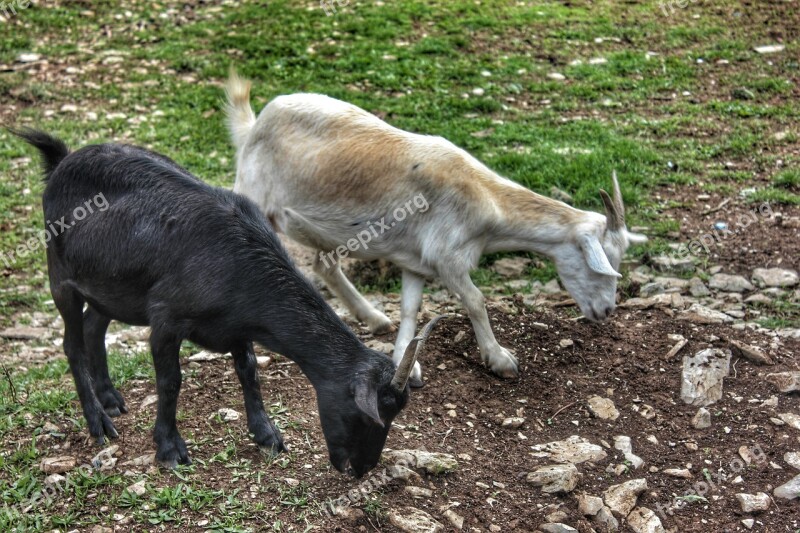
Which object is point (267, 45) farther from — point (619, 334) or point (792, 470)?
point (792, 470)

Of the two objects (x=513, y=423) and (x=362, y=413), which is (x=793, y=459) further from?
(x=362, y=413)

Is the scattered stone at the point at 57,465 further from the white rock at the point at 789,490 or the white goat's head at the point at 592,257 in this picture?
the white rock at the point at 789,490

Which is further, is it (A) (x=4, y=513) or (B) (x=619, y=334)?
(B) (x=619, y=334)

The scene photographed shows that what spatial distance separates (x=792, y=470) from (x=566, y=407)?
4.70 ft

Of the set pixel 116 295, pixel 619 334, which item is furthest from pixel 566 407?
pixel 116 295

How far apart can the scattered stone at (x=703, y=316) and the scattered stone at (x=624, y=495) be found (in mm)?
2033

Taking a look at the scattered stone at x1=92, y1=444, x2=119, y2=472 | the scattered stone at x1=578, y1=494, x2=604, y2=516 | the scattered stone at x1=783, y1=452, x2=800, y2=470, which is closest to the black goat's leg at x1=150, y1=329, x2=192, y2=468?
the scattered stone at x1=92, y1=444, x2=119, y2=472

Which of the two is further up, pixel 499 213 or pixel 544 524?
pixel 499 213

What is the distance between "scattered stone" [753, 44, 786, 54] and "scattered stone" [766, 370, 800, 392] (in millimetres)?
7370

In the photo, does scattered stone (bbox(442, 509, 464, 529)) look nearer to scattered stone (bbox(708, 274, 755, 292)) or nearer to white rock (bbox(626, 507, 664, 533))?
white rock (bbox(626, 507, 664, 533))

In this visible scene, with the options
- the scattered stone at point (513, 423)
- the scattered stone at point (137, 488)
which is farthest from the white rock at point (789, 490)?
the scattered stone at point (137, 488)

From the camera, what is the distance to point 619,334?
23.3 ft

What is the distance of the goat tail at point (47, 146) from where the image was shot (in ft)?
18.9

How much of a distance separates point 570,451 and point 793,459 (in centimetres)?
133
